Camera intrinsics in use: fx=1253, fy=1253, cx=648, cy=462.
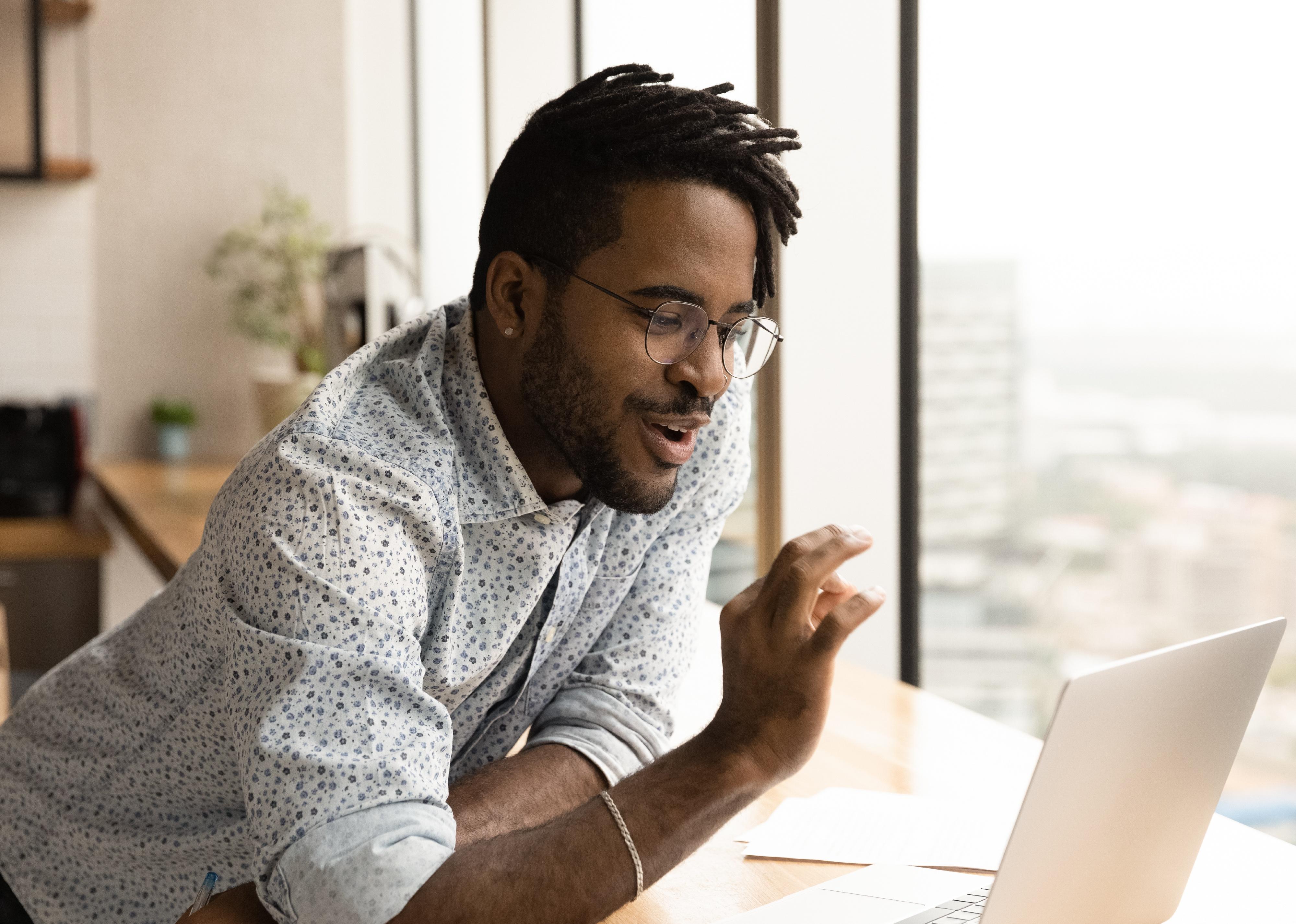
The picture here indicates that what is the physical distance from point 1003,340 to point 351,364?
4.10 feet

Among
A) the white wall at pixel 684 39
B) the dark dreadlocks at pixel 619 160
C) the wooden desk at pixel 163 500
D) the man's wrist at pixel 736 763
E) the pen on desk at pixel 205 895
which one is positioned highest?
the white wall at pixel 684 39

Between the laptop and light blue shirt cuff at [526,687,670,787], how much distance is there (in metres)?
0.31

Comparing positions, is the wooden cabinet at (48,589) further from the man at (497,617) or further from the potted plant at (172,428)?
the man at (497,617)

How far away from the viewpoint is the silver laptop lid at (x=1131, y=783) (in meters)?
0.78

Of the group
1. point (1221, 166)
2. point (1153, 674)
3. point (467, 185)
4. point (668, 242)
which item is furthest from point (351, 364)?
point (467, 185)

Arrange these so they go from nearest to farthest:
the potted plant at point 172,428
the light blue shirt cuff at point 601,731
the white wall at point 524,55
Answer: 1. the light blue shirt cuff at point 601,731
2. the white wall at point 524,55
3. the potted plant at point 172,428

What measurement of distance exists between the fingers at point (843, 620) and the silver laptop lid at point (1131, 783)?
Result: 0.21 meters

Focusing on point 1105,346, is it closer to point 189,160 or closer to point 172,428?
point 172,428

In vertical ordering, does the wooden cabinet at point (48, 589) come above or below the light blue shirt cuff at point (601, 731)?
below

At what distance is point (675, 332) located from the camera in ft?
3.76

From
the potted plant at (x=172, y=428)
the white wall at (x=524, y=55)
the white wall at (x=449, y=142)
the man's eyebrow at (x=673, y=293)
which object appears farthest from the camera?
the potted plant at (x=172, y=428)

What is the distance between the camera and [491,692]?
127cm

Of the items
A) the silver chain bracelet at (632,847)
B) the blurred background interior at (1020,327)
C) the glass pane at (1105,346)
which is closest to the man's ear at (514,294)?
the silver chain bracelet at (632,847)

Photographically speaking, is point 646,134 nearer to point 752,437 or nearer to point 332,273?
point 752,437
